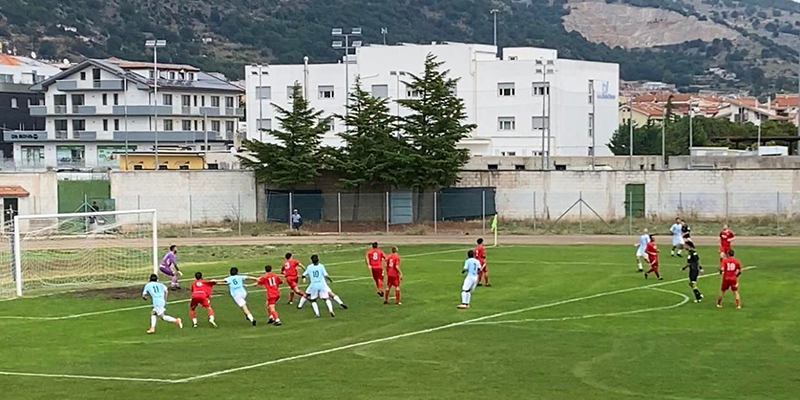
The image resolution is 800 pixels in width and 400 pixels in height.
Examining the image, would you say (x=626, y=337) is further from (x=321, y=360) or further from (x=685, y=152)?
(x=685, y=152)

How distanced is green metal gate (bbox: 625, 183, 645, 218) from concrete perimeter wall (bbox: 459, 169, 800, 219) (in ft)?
0.85

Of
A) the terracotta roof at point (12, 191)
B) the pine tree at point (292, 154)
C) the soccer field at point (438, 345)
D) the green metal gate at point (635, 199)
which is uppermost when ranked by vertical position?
the pine tree at point (292, 154)

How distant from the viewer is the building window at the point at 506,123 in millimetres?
101775

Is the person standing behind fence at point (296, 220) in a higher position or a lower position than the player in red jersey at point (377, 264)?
higher

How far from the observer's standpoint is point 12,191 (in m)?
67.6

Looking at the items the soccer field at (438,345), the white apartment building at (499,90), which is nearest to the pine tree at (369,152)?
the white apartment building at (499,90)

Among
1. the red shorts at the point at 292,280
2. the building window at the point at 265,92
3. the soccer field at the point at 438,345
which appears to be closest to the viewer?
the soccer field at the point at 438,345

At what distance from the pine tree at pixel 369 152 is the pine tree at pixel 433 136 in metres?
0.91

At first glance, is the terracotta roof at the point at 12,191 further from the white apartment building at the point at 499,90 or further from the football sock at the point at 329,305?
the football sock at the point at 329,305

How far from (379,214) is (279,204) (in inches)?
261

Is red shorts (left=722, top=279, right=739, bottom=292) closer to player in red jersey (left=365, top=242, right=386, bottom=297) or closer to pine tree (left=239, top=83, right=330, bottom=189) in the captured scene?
player in red jersey (left=365, top=242, right=386, bottom=297)

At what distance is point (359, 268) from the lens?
45375mm

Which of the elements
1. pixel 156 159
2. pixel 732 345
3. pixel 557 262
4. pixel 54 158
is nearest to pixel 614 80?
pixel 156 159

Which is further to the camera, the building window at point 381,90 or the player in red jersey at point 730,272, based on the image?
the building window at point 381,90
